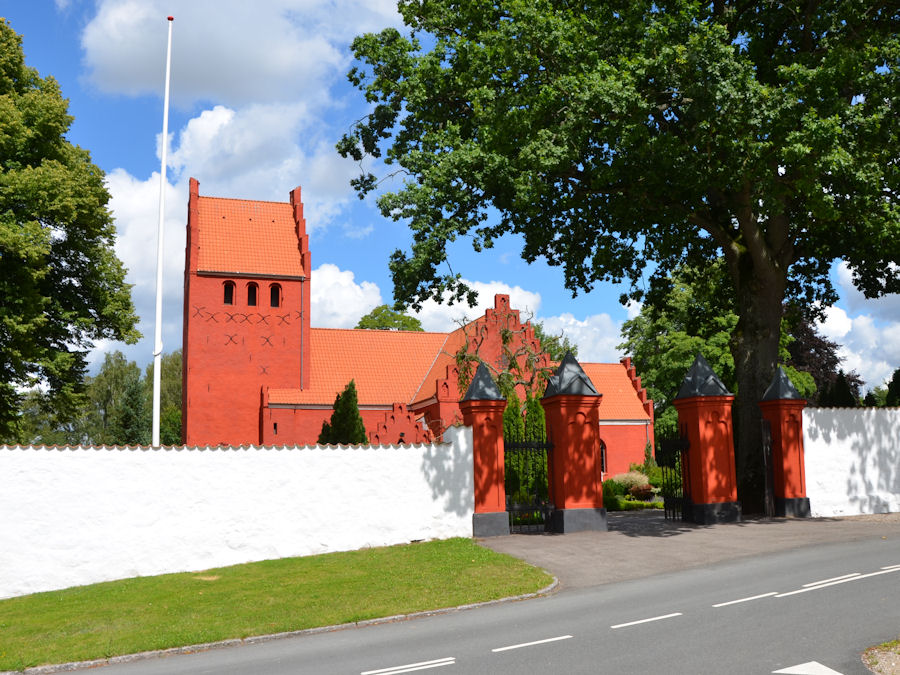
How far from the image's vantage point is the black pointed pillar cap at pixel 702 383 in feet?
59.8

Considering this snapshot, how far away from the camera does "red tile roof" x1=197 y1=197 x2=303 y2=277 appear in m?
39.1

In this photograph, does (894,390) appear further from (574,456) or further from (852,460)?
(574,456)

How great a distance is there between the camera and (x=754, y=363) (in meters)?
19.5

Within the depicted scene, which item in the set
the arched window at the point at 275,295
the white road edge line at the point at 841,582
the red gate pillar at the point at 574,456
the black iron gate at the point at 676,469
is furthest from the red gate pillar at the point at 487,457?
the arched window at the point at 275,295

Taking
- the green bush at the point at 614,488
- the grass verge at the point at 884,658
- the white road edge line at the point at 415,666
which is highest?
the grass verge at the point at 884,658

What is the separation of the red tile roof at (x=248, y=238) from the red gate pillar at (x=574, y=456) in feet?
82.8

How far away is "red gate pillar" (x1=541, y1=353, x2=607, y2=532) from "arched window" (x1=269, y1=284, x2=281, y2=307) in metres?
25.0

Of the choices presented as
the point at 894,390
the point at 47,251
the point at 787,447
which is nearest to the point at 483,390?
the point at 787,447

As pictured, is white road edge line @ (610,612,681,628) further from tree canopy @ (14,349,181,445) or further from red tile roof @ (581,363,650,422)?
tree canopy @ (14,349,181,445)

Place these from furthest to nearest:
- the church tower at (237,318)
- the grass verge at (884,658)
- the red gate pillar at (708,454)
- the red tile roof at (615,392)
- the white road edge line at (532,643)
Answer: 1. the red tile roof at (615,392)
2. the church tower at (237,318)
3. the red gate pillar at (708,454)
4. the white road edge line at (532,643)
5. the grass verge at (884,658)

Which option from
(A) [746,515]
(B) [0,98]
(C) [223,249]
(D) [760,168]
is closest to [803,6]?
(D) [760,168]

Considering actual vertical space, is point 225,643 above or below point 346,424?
below

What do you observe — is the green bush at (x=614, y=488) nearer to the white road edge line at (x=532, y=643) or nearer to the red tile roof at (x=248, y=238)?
the red tile roof at (x=248, y=238)

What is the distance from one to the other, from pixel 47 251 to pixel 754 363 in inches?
820
